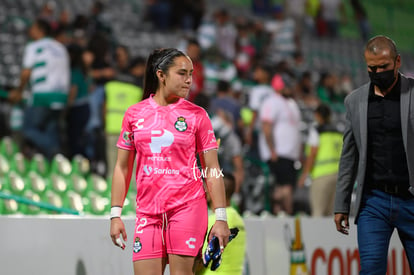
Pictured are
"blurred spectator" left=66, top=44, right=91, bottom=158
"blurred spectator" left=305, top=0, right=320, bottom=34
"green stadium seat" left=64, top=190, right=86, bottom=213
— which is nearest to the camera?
"green stadium seat" left=64, top=190, right=86, bottom=213

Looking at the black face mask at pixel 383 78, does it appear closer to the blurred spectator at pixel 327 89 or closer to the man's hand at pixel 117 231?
the man's hand at pixel 117 231

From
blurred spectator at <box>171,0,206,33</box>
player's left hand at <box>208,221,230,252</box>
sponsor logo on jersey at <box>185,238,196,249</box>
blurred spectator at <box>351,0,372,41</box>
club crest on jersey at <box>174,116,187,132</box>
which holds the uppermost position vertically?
blurred spectator at <box>351,0,372,41</box>

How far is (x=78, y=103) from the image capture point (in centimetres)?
Result: 966

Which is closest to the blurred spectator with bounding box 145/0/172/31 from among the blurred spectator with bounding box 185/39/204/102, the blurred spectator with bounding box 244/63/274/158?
the blurred spectator with bounding box 244/63/274/158

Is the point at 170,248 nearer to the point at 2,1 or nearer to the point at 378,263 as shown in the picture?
the point at 378,263

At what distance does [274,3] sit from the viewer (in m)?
21.1

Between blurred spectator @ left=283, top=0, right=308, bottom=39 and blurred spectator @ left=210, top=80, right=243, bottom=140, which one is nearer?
blurred spectator @ left=210, top=80, right=243, bottom=140

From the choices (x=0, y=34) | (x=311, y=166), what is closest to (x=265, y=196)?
(x=311, y=166)

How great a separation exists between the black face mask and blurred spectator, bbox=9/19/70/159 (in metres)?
5.31

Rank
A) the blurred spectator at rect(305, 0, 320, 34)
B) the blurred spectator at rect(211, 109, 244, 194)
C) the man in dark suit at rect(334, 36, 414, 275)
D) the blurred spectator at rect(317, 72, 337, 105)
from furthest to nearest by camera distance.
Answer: the blurred spectator at rect(305, 0, 320, 34) → the blurred spectator at rect(317, 72, 337, 105) → the blurred spectator at rect(211, 109, 244, 194) → the man in dark suit at rect(334, 36, 414, 275)

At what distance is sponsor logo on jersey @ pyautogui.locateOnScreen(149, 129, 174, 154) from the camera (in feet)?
13.0

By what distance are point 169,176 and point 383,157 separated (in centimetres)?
126

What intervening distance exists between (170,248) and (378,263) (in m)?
1.20

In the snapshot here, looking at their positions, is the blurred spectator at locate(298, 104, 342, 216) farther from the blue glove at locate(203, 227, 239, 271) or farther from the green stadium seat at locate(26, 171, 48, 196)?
the blue glove at locate(203, 227, 239, 271)
